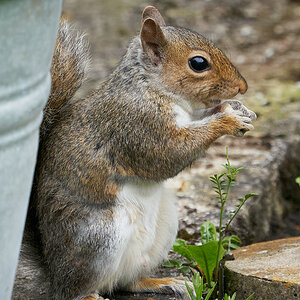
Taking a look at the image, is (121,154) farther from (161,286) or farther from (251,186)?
(251,186)

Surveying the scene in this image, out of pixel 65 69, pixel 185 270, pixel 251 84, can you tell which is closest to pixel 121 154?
pixel 65 69

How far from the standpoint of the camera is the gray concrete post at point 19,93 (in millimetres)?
1459

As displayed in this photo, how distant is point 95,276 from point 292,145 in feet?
6.41

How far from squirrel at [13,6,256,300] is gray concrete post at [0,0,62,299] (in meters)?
0.61

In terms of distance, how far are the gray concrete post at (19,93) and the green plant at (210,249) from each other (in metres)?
0.86

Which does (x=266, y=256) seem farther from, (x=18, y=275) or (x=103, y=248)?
(x=18, y=275)

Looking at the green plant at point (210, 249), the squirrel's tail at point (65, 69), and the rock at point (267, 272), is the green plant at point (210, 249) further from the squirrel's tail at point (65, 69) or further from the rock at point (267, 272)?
the squirrel's tail at point (65, 69)

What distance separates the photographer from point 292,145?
12.9 ft

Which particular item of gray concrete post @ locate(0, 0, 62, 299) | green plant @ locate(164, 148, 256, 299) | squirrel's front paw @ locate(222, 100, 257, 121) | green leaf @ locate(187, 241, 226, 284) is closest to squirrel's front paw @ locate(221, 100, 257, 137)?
squirrel's front paw @ locate(222, 100, 257, 121)

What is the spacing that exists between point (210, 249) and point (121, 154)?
484mm

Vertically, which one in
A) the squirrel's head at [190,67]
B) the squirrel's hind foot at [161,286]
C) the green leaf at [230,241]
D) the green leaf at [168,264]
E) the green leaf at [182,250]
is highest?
the squirrel's head at [190,67]

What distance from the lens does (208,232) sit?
9.20 ft

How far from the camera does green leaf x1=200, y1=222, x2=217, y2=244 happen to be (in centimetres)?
278

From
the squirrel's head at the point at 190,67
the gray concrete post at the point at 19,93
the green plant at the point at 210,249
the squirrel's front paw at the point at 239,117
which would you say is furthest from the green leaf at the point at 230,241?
the gray concrete post at the point at 19,93
